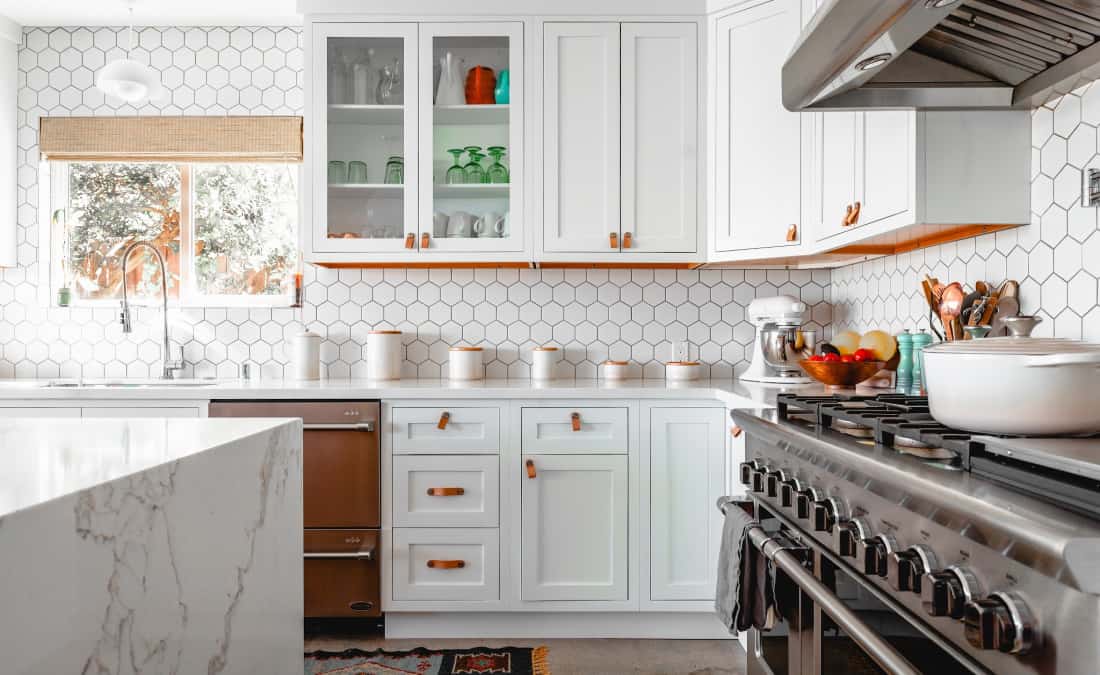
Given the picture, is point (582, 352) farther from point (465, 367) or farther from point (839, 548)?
point (839, 548)

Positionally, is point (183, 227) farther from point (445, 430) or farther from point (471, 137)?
point (445, 430)

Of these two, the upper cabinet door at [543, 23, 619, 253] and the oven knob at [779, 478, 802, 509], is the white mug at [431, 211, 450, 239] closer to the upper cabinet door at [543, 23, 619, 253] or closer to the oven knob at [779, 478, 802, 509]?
the upper cabinet door at [543, 23, 619, 253]

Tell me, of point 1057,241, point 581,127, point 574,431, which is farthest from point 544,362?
point 1057,241

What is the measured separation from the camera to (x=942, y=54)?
5.21ft

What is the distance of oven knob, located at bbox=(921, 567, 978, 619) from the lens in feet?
2.78

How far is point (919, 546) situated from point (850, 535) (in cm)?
18

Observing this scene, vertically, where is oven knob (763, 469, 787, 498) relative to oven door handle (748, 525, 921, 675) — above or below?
above

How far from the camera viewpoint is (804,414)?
5.66 ft

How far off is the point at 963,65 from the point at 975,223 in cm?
38

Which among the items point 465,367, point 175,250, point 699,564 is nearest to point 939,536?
point 699,564

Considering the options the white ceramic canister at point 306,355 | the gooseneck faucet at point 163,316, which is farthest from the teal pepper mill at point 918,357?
the gooseneck faucet at point 163,316

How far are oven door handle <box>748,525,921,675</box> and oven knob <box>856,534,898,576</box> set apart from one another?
0.10 metres

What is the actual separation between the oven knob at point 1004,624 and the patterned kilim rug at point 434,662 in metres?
1.84

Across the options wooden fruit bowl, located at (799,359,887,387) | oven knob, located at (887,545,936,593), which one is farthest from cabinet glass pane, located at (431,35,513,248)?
oven knob, located at (887,545,936,593)
